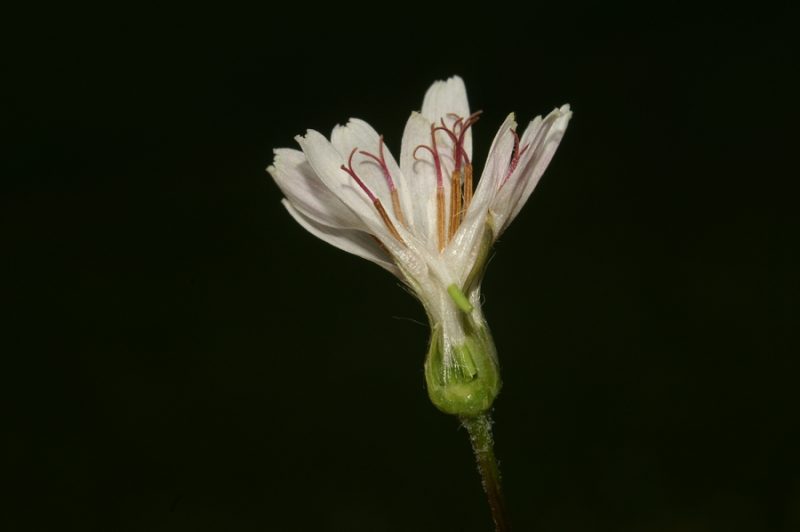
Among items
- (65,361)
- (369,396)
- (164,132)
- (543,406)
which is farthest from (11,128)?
(543,406)

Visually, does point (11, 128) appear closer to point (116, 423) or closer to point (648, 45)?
point (116, 423)

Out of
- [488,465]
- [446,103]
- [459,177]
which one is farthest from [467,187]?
[488,465]

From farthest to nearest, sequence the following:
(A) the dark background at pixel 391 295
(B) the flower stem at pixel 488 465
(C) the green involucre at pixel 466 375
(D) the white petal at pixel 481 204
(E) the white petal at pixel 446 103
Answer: (A) the dark background at pixel 391 295 → (E) the white petal at pixel 446 103 → (D) the white petal at pixel 481 204 → (C) the green involucre at pixel 466 375 → (B) the flower stem at pixel 488 465

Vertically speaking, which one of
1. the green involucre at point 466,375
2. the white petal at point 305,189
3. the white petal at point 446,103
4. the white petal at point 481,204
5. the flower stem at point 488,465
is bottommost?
the flower stem at point 488,465

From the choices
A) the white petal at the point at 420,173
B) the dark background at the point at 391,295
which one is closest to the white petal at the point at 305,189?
the white petal at the point at 420,173

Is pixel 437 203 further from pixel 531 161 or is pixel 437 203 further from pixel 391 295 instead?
pixel 391 295

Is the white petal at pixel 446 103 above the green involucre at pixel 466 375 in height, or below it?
above

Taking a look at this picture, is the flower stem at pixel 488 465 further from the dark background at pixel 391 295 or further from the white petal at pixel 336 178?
the dark background at pixel 391 295

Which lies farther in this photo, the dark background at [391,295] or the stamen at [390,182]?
the dark background at [391,295]

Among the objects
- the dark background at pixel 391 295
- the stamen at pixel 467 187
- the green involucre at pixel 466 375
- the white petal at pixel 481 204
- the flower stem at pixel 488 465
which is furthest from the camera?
the dark background at pixel 391 295
